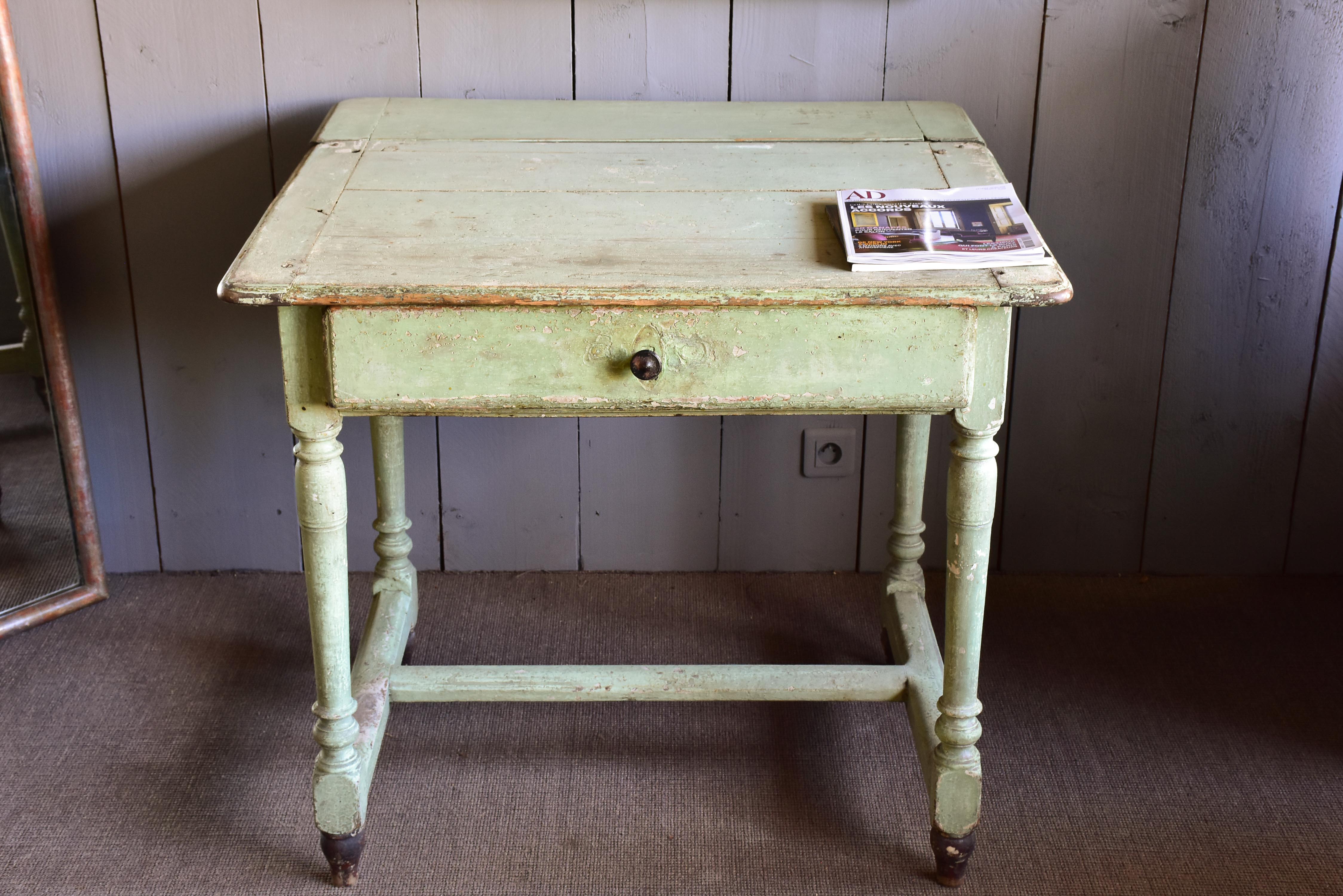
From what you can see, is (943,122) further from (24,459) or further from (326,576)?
(24,459)

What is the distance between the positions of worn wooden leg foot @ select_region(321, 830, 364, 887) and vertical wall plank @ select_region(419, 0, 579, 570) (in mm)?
750

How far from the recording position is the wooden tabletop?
1.25m

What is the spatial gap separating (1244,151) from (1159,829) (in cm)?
107

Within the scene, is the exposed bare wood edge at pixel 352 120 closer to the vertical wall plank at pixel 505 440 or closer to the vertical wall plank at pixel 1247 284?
the vertical wall plank at pixel 505 440

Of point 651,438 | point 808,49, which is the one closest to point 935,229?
point 808,49

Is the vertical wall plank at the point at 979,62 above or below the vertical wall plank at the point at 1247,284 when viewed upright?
above

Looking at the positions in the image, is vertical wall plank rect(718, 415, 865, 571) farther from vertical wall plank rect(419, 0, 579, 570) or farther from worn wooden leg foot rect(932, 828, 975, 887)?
worn wooden leg foot rect(932, 828, 975, 887)

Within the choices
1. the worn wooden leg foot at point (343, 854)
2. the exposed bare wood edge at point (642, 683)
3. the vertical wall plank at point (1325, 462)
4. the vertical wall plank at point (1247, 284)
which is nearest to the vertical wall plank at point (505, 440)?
the exposed bare wood edge at point (642, 683)

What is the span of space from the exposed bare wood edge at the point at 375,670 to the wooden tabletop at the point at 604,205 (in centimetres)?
62

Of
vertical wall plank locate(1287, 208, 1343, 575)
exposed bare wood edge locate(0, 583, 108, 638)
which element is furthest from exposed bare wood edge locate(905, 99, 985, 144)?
exposed bare wood edge locate(0, 583, 108, 638)

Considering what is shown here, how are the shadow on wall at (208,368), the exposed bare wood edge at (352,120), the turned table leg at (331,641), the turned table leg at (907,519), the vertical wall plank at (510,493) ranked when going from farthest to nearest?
the vertical wall plank at (510,493) → the shadow on wall at (208,368) → the turned table leg at (907,519) → the exposed bare wood edge at (352,120) → the turned table leg at (331,641)

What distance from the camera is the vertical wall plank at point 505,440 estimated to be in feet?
6.15

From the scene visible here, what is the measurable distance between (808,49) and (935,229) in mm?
675

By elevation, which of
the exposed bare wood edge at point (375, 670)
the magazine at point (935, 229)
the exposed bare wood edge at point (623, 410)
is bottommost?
the exposed bare wood edge at point (375, 670)
